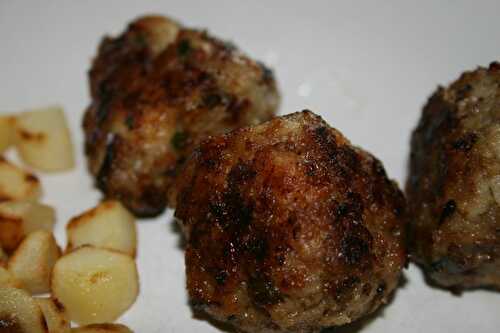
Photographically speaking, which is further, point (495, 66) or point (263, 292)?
point (495, 66)

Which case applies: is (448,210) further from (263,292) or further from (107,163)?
(107,163)

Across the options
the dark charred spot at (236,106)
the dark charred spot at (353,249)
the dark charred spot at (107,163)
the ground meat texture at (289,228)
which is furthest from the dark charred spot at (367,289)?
the dark charred spot at (107,163)

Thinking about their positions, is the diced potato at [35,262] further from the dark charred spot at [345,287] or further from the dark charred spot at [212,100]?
the dark charred spot at [345,287]

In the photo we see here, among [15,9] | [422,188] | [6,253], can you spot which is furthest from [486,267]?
[15,9]

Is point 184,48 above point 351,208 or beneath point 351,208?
above

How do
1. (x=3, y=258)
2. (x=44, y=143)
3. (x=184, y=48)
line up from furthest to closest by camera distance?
(x=44, y=143)
(x=184, y=48)
(x=3, y=258)

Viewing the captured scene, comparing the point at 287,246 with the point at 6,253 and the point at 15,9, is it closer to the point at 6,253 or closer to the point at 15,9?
the point at 6,253

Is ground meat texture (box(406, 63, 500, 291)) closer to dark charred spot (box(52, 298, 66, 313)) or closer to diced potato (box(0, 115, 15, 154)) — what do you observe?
dark charred spot (box(52, 298, 66, 313))

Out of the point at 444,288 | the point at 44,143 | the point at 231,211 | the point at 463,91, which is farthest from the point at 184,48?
the point at 444,288
